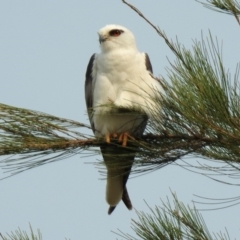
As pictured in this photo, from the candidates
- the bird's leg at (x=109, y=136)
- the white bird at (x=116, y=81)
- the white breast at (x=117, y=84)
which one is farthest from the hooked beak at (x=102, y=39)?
the bird's leg at (x=109, y=136)

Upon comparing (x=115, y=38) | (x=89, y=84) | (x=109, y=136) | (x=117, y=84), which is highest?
(x=115, y=38)

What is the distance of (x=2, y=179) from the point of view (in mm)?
2914

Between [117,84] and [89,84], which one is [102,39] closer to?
[89,84]

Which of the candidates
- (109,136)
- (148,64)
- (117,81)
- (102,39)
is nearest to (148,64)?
(148,64)

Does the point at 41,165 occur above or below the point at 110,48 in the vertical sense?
below

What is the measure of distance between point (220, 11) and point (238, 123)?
1205 mm

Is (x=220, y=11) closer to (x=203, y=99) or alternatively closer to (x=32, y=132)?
(x=203, y=99)

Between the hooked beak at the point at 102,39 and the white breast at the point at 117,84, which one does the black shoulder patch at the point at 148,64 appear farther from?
the hooked beak at the point at 102,39

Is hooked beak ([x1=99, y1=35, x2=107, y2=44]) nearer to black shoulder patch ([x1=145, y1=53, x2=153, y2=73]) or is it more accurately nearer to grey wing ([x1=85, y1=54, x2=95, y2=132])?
grey wing ([x1=85, y1=54, x2=95, y2=132])

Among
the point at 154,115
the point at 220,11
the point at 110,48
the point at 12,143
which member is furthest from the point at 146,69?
the point at 12,143

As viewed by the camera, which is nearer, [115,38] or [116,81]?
[116,81]

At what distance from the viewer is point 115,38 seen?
5070mm

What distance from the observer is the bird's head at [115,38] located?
5.02m

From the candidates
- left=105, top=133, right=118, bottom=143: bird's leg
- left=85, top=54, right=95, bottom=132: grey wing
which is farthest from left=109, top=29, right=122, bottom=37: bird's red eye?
left=105, top=133, right=118, bottom=143: bird's leg
